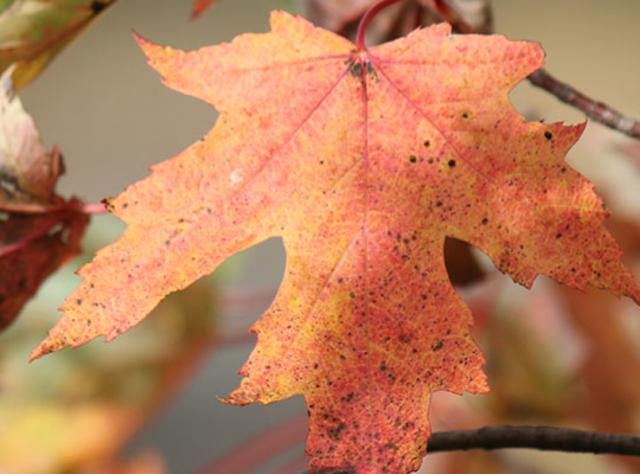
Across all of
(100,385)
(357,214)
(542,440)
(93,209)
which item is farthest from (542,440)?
(100,385)

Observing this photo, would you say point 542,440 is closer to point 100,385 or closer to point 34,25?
point 34,25

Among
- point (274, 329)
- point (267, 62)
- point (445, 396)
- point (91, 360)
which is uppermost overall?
point (267, 62)

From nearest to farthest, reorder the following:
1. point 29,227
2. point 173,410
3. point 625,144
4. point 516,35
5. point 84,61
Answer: point 29,227
point 625,144
point 516,35
point 173,410
point 84,61

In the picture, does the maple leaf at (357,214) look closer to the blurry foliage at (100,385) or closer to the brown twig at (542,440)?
the brown twig at (542,440)

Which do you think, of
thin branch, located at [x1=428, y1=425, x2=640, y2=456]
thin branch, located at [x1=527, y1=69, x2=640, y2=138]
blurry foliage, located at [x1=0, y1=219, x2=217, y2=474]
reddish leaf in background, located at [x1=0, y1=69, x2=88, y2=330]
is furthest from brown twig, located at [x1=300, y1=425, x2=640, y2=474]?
blurry foliage, located at [x1=0, y1=219, x2=217, y2=474]

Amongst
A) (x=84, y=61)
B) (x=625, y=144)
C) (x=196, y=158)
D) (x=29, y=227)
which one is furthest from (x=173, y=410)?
(x=196, y=158)

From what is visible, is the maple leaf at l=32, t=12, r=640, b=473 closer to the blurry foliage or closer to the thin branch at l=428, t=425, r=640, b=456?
the thin branch at l=428, t=425, r=640, b=456

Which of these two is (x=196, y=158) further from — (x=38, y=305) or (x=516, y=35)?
(x=516, y=35)
